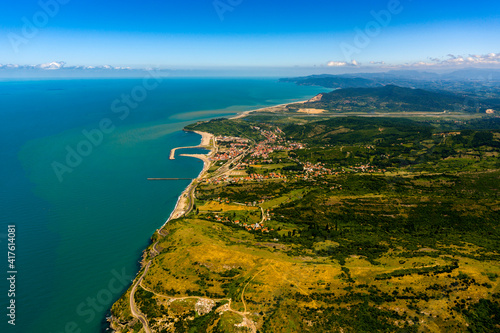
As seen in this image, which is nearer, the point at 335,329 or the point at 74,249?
the point at 335,329

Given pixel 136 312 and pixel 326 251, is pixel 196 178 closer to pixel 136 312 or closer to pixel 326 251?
pixel 326 251

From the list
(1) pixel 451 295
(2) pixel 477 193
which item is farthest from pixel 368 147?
(1) pixel 451 295

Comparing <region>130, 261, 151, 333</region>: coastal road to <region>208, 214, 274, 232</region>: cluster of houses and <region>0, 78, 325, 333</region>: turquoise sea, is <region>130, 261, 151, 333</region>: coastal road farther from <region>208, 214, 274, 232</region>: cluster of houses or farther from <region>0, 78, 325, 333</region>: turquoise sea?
<region>208, 214, 274, 232</region>: cluster of houses

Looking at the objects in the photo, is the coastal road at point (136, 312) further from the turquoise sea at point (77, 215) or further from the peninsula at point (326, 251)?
the turquoise sea at point (77, 215)

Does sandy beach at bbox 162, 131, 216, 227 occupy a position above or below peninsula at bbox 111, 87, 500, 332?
above

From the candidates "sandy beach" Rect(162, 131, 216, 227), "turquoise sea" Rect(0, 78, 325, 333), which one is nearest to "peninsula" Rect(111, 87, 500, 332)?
"sandy beach" Rect(162, 131, 216, 227)

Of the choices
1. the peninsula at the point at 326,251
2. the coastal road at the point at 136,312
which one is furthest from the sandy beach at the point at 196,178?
the coastal road at the point at 136,312

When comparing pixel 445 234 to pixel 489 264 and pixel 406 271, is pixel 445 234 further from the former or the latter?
pixel 406 271

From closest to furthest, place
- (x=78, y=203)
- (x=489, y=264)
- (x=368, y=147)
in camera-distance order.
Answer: (x=489, y=264)
(x=78, y=203)
(x=368, y=147)

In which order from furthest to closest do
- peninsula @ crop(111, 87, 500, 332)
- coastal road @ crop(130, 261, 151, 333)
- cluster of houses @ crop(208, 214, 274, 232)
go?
cluster of houses @ crop(208, 214, 274, 232), coastal road @ crop(130, 261, 151, 333), peninsula @ crop(111, 87, 500, 332)

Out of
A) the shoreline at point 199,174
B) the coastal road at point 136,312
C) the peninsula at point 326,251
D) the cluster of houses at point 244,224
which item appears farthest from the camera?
the shoreline at point 199,174

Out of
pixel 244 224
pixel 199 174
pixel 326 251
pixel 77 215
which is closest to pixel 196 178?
pixel 199 174
